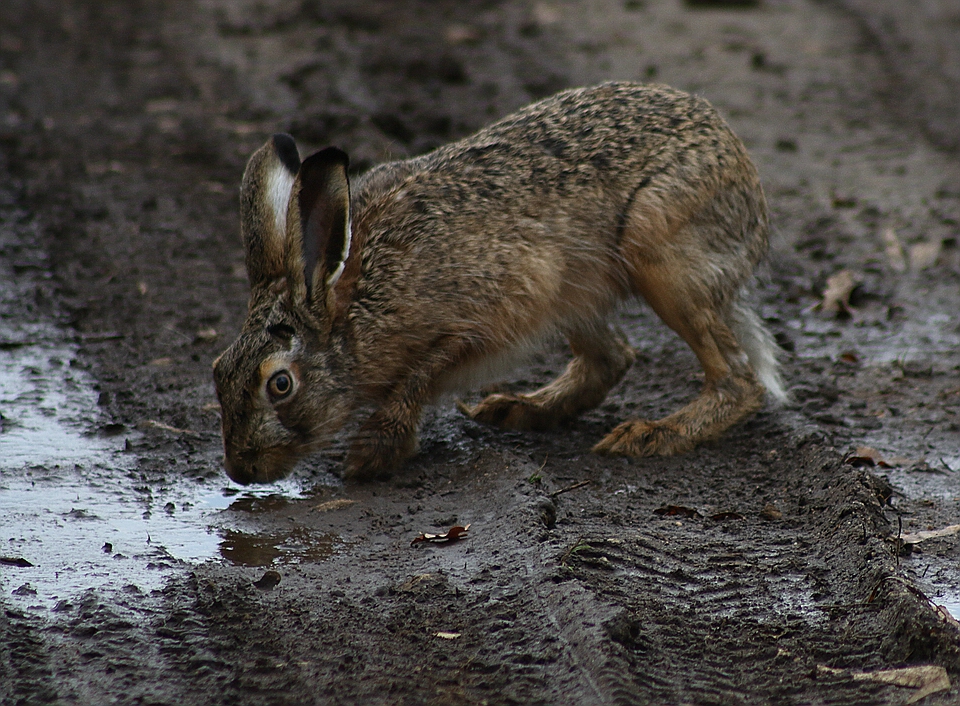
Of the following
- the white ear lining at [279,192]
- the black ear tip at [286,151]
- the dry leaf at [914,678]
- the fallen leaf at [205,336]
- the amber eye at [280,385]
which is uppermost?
the black ear tip at [286,151]

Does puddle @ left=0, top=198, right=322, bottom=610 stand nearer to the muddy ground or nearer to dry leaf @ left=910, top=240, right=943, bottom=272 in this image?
the muddy ground

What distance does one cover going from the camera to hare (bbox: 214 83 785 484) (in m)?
5.13

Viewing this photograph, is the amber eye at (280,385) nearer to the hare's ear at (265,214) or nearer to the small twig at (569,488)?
the hare's ear at (265,214)

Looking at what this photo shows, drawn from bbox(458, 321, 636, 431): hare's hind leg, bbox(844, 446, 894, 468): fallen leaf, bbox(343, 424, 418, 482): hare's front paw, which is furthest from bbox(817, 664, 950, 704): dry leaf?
bbox(458, 321, 636, 431): hare's hind leg

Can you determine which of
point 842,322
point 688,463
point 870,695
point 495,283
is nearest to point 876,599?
point 870,695

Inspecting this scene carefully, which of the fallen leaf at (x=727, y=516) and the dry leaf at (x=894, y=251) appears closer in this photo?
the fallen leaf at (x=727, y=516)

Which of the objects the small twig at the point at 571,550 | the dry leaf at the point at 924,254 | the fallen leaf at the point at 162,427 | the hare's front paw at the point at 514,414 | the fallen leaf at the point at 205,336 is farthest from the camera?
the dry leaf at the point at 924,254

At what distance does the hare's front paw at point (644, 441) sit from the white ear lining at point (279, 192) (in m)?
1.89

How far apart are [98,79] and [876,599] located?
9776 millimetres

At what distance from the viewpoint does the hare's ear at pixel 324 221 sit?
16.5 ft

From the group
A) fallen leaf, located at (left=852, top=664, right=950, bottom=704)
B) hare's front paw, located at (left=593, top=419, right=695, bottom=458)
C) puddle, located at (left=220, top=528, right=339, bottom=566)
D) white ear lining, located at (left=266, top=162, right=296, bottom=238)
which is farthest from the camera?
hare's front paw, located at (left=593, top=419, right=695, bottom=458)

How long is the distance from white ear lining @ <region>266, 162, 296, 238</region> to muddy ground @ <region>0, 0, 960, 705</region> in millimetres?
1236

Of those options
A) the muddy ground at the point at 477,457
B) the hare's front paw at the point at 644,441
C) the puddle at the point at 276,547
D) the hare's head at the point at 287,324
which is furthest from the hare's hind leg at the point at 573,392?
the puddle at the point at 276,547

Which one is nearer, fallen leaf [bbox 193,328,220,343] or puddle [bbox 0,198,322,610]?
puddle [bbox 0,198,322,610]
